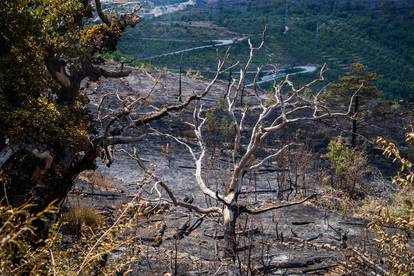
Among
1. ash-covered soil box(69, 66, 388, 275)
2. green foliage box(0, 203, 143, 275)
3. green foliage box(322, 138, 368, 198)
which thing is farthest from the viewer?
green foliage box(322, 138, 368, 198)

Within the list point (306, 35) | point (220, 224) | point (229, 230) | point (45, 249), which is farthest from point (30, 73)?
point (306, 35)

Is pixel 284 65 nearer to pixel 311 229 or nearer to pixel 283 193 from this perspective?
pixel 283 193

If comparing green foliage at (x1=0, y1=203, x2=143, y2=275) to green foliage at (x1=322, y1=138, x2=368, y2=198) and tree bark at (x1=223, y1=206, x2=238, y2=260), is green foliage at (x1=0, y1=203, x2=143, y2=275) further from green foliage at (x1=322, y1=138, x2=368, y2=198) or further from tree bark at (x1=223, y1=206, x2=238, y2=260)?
green foliage at (x1=322, y1=138, x2=368, y2=198)

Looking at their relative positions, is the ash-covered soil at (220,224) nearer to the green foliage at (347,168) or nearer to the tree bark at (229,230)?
the tree bark at (229,230)

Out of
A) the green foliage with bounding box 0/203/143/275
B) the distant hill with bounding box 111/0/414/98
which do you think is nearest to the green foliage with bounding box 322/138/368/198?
the green foliage with bounding box 0/203/143/275

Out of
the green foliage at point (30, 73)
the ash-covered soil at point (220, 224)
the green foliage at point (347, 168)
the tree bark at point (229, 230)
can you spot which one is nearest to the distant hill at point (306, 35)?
the green foliage at point (347, 168)

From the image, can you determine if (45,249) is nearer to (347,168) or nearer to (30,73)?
(30,73)

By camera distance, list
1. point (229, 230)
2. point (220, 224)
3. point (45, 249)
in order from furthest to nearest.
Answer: point (220, 224) < point (229, 230) < point (45, 249)

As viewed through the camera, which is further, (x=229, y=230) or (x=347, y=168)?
(x=347, y=168)

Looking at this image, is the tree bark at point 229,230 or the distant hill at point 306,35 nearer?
the tree bark at point 229,230

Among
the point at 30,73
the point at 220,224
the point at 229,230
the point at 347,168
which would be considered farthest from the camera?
the point at 347,168

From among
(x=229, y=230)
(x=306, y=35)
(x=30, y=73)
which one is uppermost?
(x=30, y=73)

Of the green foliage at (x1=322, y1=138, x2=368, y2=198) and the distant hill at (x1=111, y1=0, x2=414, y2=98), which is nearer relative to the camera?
the green foliage at (x1=322, y1=138, x2=368, y2=198)

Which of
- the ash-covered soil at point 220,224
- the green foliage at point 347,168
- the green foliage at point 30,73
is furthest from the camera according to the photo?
the green foliage at point 347,168
